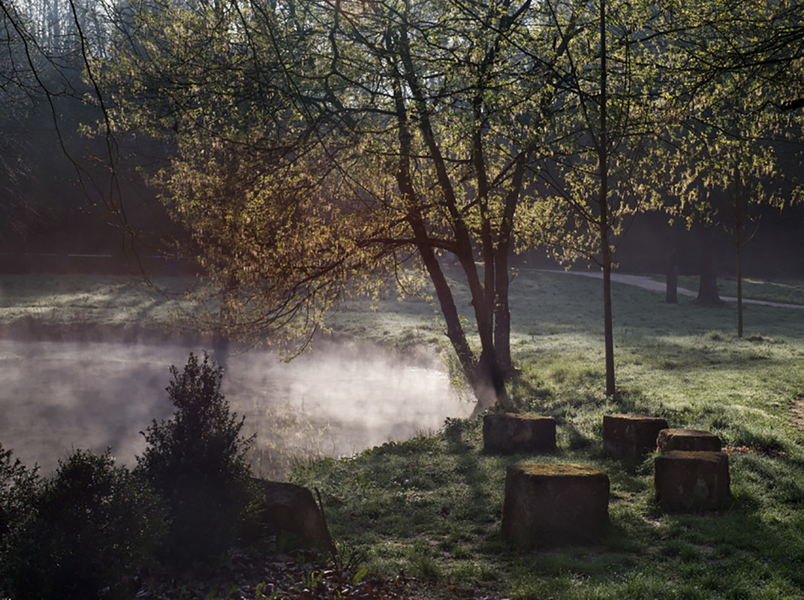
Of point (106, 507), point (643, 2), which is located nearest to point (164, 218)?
point (643, 2)

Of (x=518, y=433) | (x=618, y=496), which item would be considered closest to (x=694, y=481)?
(x=618, y=496)

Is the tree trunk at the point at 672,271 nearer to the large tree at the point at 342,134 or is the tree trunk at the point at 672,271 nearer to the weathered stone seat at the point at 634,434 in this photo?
the large tree at the point at 342,134

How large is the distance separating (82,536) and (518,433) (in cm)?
605

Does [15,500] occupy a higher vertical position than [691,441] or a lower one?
higher

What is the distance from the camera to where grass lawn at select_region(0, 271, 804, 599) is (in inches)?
198

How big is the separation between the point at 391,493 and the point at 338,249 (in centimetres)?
542

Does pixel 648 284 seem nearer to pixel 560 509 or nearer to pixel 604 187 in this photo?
pixel 604 187

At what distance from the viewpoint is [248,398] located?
1585 centimetres

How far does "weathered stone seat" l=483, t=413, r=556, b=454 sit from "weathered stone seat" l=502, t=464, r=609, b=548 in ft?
9.50

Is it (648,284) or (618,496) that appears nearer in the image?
(618,496)

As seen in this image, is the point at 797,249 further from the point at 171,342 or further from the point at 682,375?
the point at 171,342

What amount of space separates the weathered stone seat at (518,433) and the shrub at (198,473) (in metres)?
4.42

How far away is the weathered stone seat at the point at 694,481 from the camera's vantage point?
20.0ft

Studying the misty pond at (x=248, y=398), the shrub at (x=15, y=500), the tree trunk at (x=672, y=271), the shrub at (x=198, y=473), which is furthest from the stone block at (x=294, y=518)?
the tree trunk at (x=672, y=271)
